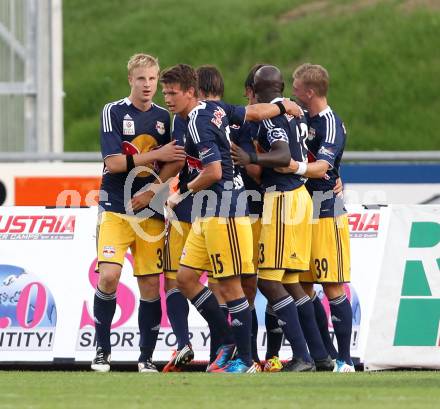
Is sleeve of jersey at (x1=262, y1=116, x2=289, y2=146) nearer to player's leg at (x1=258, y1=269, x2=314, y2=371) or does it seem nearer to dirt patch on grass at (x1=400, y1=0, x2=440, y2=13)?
player's leg at (x1=258, y1=269, x2=314, y2=371)

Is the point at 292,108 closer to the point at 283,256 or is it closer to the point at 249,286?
the point at 283,256

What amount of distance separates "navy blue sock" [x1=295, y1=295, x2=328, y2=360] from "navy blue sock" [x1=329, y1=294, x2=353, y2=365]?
6.6 inches

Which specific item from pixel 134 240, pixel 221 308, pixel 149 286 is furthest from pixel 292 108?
pixel 149 286

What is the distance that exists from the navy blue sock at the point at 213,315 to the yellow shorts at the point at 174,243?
42cm

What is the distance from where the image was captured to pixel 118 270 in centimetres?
1063

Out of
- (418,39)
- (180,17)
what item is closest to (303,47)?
(418,39)

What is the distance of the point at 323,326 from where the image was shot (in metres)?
11.3

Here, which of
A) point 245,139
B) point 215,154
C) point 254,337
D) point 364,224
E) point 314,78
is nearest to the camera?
point 215,154

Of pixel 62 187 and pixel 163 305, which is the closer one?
pixel 163 305

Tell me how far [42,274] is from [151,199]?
6.74ft

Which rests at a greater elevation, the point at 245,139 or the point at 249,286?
the point at 245,139

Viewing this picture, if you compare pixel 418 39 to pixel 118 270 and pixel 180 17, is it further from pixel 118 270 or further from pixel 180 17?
pixel 118 270

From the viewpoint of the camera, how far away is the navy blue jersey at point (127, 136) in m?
10.6

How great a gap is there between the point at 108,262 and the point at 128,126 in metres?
1.06
